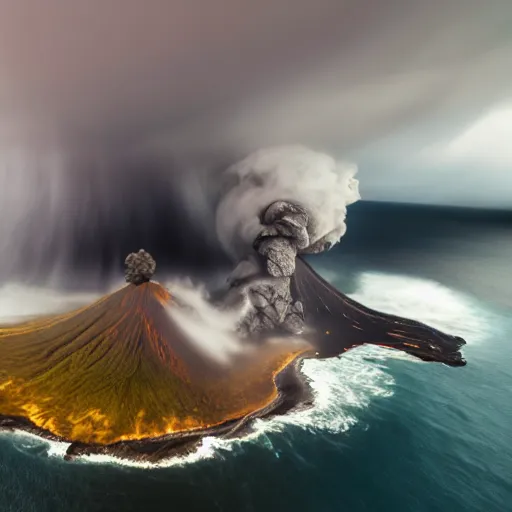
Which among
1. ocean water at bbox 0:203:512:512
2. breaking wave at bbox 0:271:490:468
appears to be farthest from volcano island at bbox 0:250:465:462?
ocean water at bbox 0:203:512:512

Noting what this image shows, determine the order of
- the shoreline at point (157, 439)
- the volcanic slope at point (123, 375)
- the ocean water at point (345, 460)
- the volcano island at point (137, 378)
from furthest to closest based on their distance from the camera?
1. the volcanic slope at point (123, 375)
2. the volcano island at point (137, 378)
3. the shoreline at point (157, 439)
4. the ocean water at point (345, 460)

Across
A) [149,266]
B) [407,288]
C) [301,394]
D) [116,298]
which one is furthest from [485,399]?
[407,288]

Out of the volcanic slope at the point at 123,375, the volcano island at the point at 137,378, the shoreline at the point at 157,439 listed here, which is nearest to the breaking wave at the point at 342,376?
the shoreline at the point at 157,439

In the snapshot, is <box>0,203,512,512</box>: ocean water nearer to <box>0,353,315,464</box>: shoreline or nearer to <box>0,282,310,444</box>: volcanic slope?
<box>0,353,315,464</box>: shoreline

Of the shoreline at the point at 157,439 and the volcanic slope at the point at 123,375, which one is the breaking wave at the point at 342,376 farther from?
the volcanic slope at the point at 123,375

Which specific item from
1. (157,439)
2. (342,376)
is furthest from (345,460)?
(157,439)

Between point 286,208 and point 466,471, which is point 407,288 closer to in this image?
point 286,208

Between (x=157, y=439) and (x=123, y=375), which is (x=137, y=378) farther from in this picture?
(x=157, y=439)
